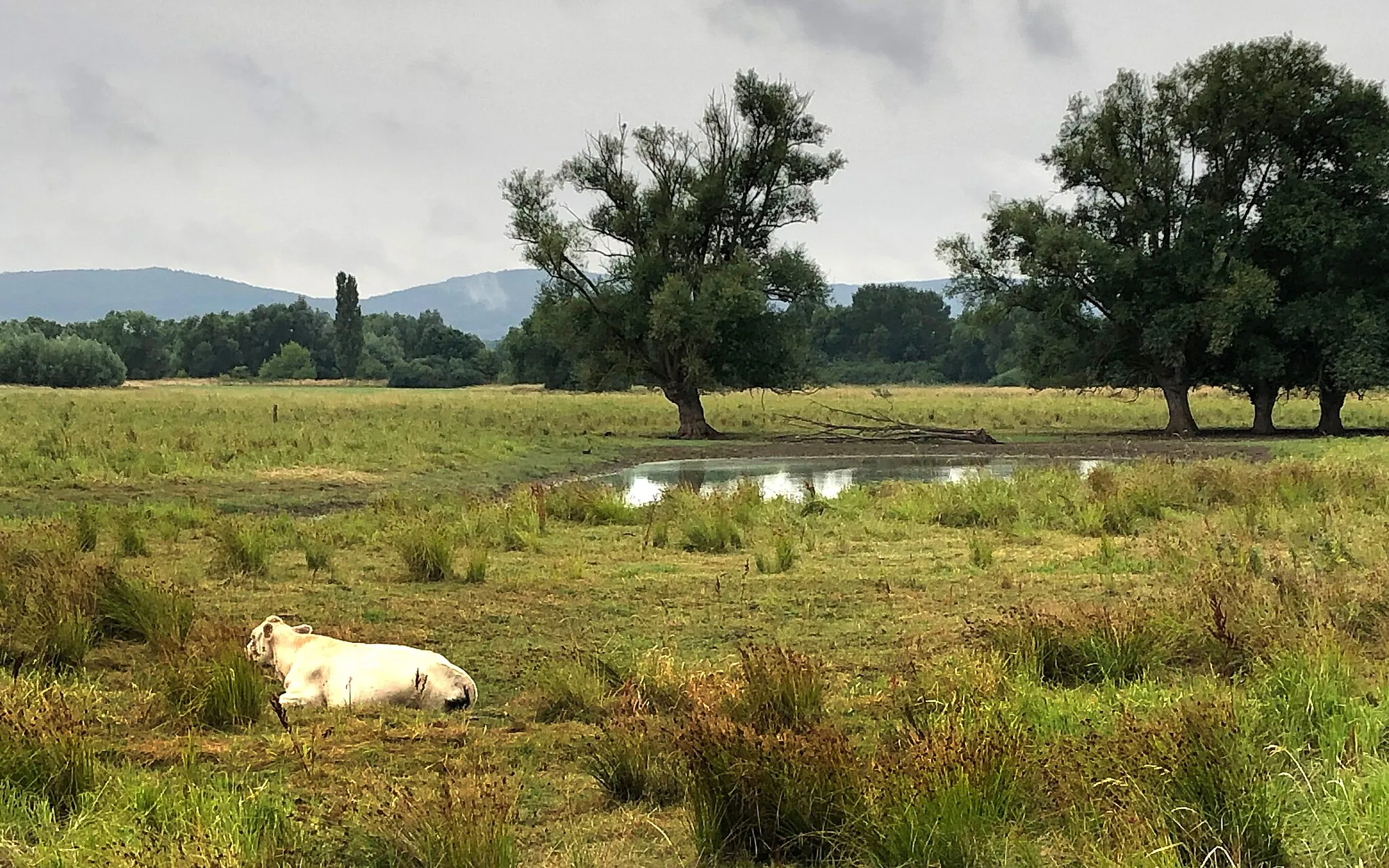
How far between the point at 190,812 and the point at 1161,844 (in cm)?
359

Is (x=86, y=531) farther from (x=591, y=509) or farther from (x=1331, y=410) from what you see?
(x=1331, y=410)

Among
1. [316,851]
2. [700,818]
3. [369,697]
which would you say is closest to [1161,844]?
[700,818]

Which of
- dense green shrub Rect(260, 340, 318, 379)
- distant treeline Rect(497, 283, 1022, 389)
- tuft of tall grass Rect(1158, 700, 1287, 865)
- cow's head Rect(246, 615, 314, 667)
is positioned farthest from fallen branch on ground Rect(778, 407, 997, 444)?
dense green shrub Rect(260, 340, 318, 379)

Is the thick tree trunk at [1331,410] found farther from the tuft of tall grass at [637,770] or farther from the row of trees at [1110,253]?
the tuft of tall grass at [637,770]

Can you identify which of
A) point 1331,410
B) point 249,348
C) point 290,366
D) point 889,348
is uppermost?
point 249,348

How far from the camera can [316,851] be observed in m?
4.36

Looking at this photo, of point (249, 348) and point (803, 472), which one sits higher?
point (249, 348)

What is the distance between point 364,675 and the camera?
6.79 m

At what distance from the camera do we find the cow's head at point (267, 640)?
7191 mm

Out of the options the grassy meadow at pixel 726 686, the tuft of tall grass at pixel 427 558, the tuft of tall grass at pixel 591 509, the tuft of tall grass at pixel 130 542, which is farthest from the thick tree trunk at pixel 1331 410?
the tuft of tall grass at pixel 130 542

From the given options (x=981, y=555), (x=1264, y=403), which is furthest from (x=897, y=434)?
(x=981, y=555)

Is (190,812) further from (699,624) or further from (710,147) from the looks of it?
(710,147)

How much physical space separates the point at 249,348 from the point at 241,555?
136 metres

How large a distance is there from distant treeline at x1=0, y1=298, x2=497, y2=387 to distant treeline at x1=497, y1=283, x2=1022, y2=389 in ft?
29.3
